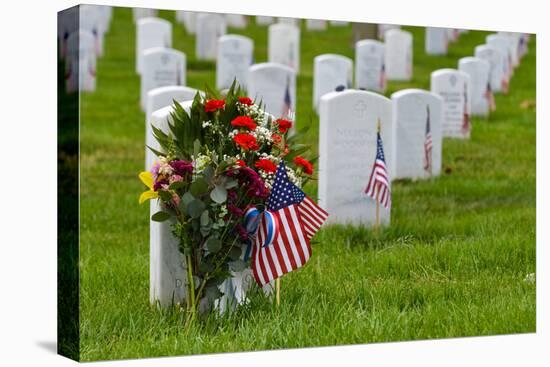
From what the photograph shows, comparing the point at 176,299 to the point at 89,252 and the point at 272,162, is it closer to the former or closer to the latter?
the point at 272,162

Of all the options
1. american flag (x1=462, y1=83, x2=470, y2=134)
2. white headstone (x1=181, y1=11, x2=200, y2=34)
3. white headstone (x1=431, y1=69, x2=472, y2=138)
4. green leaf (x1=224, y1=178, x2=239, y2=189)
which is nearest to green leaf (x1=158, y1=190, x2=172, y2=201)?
green leaf (x1=224, y1=178, x2=239, y2=189)

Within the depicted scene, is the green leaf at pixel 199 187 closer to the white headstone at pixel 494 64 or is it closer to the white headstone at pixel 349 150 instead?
the white headstone at pixel 349 150

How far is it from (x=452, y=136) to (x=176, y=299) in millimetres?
7970

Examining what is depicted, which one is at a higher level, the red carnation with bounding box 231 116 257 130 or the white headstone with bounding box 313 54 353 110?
the white headstone with bounding box 313 54 353 110

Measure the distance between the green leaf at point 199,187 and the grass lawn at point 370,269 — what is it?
0.86m

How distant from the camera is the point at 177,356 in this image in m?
6.87

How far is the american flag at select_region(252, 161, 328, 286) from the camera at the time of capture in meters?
7.15

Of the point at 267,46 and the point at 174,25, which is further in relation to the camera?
the point at 174,25

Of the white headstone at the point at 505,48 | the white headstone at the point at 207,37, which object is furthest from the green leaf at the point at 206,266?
the white headstone at the point at 207,37

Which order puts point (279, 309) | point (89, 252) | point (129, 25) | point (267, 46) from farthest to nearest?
point (129, 25), point (267, 46), point (89, 252), point (279, 309)

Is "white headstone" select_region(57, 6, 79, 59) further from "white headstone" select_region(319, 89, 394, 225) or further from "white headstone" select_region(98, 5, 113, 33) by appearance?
"white headstone" select_region(98, 5, 113, 33)

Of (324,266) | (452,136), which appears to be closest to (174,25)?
(452,136)

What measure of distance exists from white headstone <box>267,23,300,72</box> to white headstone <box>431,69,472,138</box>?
5.73 metres

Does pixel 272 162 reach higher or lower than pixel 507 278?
higher
